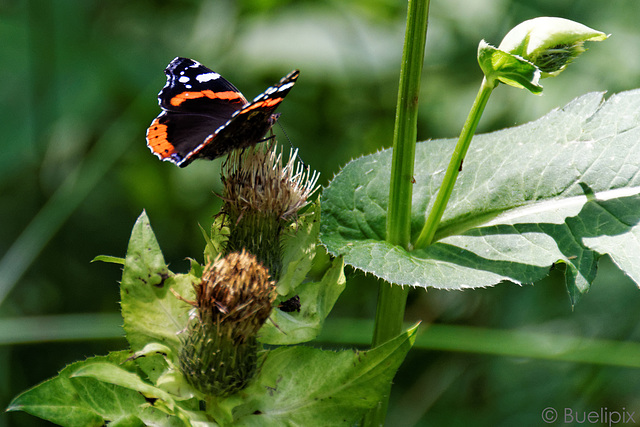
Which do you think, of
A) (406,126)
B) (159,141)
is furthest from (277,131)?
(406,126)

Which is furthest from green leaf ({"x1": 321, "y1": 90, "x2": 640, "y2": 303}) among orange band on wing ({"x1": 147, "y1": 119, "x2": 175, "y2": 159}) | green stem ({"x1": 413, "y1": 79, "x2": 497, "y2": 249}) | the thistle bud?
orange band on wing ({"x1": 147, "y1": 119, "x2": 175, "y2": 159})

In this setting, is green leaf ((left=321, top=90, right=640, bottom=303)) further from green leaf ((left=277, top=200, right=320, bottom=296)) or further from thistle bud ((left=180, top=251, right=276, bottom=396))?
thistle bud ((left=180, top=251, right=276, bottom=396))

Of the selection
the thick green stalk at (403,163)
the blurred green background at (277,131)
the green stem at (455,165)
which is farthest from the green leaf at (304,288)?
the blurred green background at (277,131)

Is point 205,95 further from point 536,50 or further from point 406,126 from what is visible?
point 536,50

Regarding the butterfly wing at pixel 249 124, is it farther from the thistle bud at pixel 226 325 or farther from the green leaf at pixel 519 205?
the thistle bud at pixel 226 325

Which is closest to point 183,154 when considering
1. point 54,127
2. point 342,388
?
point 342,388

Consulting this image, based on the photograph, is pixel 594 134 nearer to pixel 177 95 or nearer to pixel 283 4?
pixel 177 95
